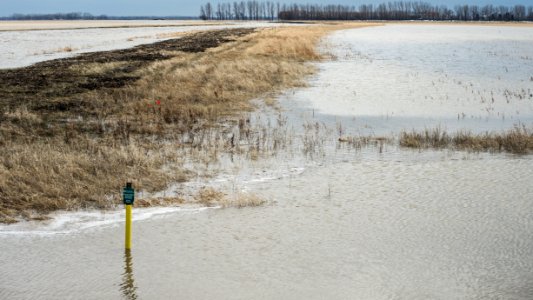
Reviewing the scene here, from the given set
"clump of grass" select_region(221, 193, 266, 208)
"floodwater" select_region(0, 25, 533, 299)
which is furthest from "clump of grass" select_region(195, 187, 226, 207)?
"floodwater" select_region(0, 25, 533, 299)

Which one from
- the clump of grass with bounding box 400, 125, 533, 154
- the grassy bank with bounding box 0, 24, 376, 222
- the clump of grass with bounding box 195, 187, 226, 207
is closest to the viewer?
the clump of grass with bounding box 195, 187, 226, 207

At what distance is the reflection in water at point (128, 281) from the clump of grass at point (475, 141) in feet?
26.0

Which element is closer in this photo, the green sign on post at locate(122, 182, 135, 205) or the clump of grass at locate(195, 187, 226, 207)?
the green sign on post at locate(122, 182, 135, 205)

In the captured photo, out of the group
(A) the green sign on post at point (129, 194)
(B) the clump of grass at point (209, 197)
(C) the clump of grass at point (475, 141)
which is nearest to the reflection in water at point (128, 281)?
(A) the green sign on post at point (129, 194)

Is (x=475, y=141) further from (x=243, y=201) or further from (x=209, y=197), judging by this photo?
(x=209, y=197)

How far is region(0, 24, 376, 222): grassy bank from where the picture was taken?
951 centimetres

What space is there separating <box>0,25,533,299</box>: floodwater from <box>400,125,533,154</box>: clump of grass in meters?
0.53

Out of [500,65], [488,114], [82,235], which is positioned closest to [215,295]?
[82,235]

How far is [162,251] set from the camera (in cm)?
745

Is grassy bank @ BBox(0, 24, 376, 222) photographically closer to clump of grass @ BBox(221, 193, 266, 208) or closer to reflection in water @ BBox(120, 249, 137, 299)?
clump of grass @ BBox(221, 193, 266, 208)

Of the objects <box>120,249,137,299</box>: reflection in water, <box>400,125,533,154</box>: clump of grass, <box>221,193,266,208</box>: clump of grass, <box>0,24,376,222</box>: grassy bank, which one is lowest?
<box>120,249,137,299</box>: reflection in water

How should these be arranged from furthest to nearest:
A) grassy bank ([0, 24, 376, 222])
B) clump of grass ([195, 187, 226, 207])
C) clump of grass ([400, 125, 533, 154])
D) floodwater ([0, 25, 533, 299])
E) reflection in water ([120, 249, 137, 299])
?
clump of grass ([400, 125, 533, 154])
grassy bank ([0, 24, 376, 222])
clump of grass ([195, 187, 226, 207])
floodwater ([0, 25, 533, 299])
reflection in water ([120, 249, 137, 299])

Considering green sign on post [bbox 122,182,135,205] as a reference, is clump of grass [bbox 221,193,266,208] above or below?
below

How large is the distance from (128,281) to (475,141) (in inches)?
360
